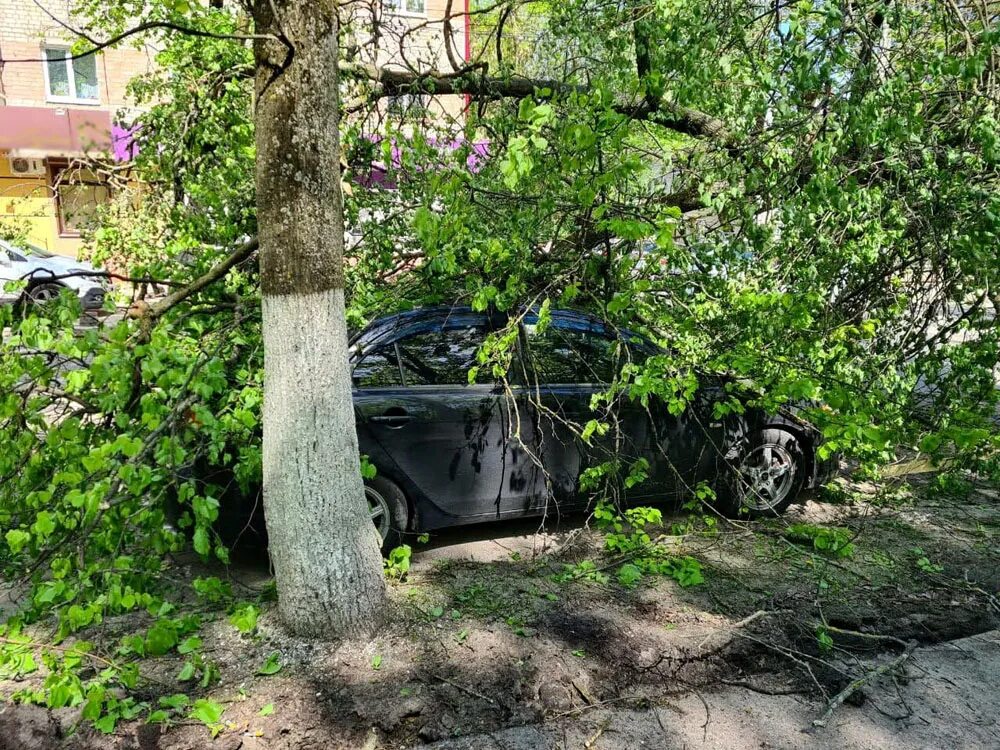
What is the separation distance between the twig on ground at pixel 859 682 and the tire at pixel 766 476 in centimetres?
159

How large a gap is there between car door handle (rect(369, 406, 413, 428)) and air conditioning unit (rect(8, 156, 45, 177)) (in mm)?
20584

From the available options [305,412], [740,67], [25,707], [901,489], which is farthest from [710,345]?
[25,707]

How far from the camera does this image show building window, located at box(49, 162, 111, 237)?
559 cm

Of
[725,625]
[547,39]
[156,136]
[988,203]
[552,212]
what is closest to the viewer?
[725,625]

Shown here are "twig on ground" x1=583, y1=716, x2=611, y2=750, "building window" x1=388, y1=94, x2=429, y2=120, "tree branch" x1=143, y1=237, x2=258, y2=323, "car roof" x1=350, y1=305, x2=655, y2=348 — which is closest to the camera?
"twig on ground" x1=583, y1=716, x2=611, y2=750

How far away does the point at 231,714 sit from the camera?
2.95 meters

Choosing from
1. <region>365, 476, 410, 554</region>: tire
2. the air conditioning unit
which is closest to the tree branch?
<region>365, 476, 410, 554</region>: tire

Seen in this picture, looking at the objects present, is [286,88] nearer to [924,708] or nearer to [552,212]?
[552,212]

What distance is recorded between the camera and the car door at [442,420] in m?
4.36

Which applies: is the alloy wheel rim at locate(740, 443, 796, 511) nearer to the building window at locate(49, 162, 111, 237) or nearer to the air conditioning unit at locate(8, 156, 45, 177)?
the building window at locate(49, 162, 111, 237)

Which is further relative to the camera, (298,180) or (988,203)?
(988,203)

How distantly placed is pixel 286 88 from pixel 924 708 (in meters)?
3.86

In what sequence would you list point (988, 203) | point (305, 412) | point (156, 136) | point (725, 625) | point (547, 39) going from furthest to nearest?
point (547, 39)
point (156, 136)
point (988, 203)
point (725, 625)
point (305, 412)

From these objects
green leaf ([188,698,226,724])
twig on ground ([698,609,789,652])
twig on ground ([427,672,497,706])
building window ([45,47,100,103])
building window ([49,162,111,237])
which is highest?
building window ([45,47,100,103])
